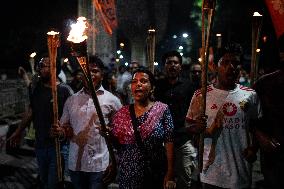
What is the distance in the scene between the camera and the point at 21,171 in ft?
26.3

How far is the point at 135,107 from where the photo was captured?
3.92 meters

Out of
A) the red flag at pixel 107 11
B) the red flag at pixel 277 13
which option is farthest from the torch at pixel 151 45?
the red flag at pixel 107 11

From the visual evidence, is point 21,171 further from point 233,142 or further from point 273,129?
point 273,129

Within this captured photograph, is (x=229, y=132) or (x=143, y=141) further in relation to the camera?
(x=229, y=132)

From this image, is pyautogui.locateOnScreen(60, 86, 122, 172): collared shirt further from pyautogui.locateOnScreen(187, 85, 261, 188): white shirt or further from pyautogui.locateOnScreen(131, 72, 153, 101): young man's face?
pyautogui.locateOnScreen(187, 85, 261, 188): white shirt

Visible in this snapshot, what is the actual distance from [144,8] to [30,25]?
10687 millimetres

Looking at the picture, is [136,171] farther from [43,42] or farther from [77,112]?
[43,42]

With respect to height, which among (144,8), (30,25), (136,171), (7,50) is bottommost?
(136,171)

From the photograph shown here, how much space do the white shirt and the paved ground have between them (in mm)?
3338

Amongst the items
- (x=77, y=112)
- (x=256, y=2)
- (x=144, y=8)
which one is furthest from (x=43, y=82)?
(x=144, y=8)

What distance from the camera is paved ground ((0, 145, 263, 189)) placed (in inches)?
277

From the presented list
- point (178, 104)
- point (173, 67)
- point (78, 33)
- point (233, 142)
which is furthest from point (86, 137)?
point (233, 142)

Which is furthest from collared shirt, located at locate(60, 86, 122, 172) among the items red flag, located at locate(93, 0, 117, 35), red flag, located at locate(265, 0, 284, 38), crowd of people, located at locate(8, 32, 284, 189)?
red flag, located at locate(93, 0, 117, 35)

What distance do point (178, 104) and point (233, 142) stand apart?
1.45 m
